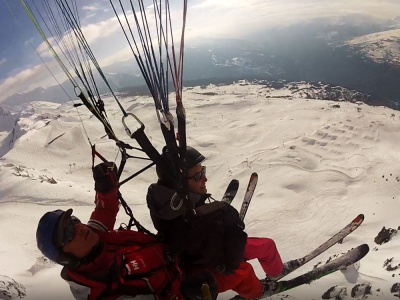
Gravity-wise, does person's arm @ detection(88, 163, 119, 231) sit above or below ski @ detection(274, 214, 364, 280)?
above

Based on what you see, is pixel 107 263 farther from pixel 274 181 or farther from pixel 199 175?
pixel 274 181

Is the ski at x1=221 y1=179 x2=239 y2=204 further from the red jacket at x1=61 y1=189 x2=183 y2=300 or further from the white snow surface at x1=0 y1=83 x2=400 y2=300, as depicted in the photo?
the red jacket at x1=61 y1=189 x2=183 y2=300

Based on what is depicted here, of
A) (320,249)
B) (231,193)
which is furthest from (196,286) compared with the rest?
(320,249)

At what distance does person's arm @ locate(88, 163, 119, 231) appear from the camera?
13.6ft

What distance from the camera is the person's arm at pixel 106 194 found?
4.14 m

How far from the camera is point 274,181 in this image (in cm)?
1461

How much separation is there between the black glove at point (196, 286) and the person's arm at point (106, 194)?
5.11ft

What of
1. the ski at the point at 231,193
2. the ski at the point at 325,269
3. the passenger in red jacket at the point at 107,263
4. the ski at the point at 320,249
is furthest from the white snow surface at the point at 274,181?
the passenger in red jacket at the point at 107,263

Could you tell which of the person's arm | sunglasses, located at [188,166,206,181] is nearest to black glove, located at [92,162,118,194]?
the person's arm

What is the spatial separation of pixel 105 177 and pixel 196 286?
1933mm

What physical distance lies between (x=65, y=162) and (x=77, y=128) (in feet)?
16.2

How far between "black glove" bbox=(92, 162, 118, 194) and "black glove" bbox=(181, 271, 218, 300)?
5.81 ft

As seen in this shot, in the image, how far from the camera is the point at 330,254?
8.49m

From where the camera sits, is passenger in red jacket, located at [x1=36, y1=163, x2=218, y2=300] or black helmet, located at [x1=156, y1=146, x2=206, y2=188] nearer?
passenger in red jacket, located at [x1=36, y1=163, x2=218, y2=300]
